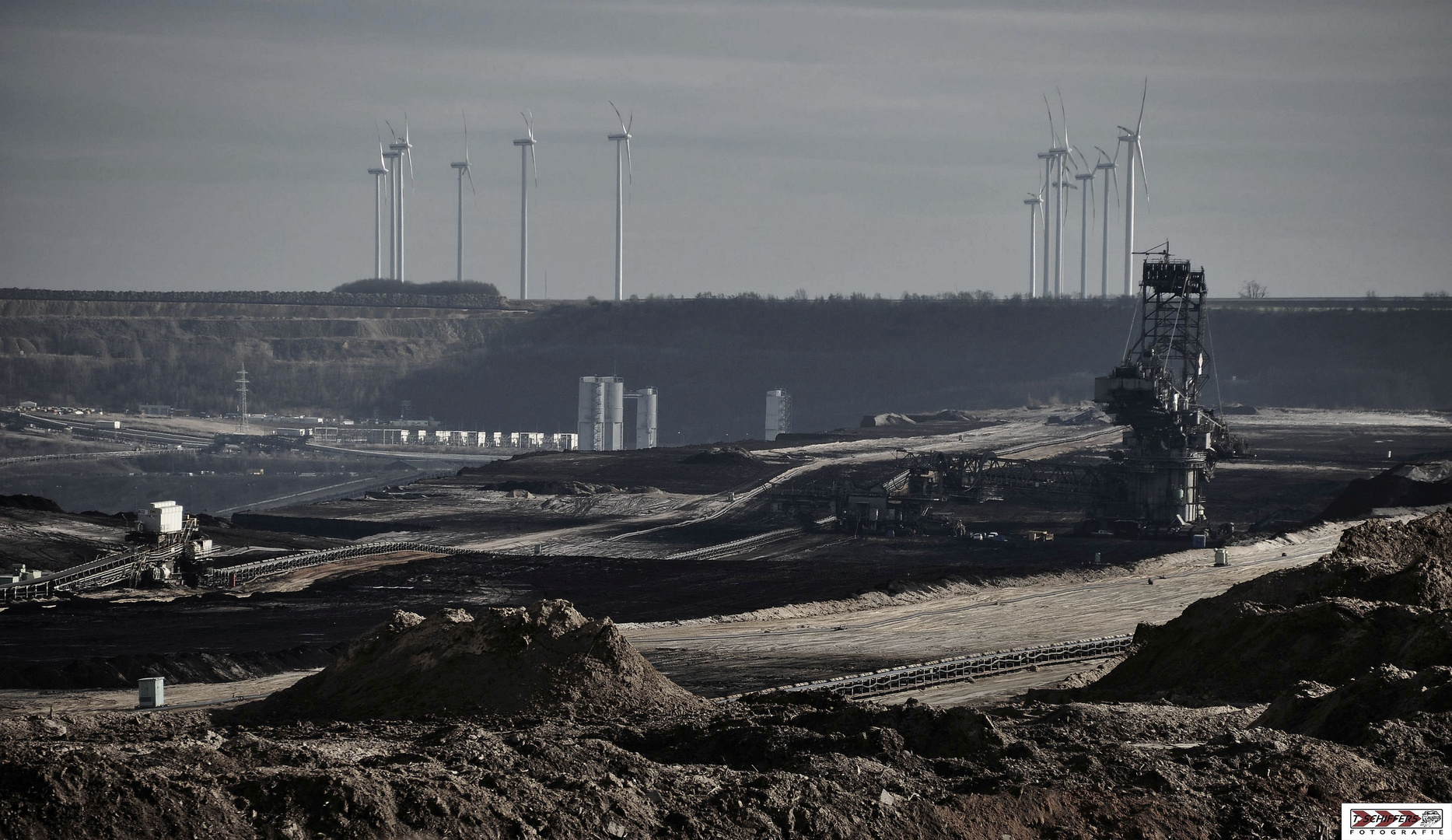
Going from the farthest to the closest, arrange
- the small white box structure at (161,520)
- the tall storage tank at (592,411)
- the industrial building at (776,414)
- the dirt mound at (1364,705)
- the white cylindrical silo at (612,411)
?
the industrial building at (776,414)
the white cylindrical silo at (612,411)
the tall storage tank at (592,411)
the small white box structure at (161,520)
the dirt mound at (1364,705)

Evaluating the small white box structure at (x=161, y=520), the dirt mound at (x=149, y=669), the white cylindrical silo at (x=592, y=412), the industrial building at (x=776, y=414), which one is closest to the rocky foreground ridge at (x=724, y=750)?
the dirt mound at (x=149, y=669)

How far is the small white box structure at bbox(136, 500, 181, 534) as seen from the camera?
60.4 m

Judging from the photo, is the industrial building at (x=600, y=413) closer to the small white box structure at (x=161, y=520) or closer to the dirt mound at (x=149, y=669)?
the small white box structure at (x=161, y=520)

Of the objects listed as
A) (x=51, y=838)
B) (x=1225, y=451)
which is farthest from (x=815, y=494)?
(x=51, y=838)

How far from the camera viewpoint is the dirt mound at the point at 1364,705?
23.9 meters

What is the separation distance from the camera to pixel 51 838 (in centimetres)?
1616

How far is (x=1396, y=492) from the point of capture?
7862cm

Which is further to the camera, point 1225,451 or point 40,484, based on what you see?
point 40,484

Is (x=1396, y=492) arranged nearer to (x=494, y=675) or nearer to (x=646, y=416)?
(x=494, y=675)

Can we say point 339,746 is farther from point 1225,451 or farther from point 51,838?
point 1225,451

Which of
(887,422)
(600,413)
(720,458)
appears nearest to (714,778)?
(720,458)

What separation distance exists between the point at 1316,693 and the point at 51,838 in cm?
1892

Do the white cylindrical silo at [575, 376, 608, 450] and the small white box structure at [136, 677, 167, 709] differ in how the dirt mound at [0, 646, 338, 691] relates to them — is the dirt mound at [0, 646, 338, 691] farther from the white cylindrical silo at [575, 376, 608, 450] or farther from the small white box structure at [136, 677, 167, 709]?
the white cylindrical silo at [575, 376, 608, 450]

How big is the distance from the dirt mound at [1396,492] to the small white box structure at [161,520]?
46.0 m
